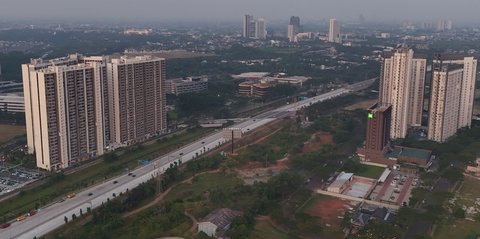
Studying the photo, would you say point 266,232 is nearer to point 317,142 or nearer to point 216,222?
point 216,222

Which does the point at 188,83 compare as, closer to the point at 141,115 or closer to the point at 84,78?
the point at 141,115

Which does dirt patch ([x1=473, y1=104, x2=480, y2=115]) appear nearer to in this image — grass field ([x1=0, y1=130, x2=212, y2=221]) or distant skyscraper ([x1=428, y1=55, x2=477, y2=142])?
distant skyscraper ([x1=428, y1=55, x2=477, y2=142])

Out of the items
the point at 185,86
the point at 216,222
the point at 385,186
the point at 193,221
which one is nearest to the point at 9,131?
the point at 185,86

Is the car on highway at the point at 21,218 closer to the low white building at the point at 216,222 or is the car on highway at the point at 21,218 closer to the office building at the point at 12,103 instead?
the low white building at the point at 216,222

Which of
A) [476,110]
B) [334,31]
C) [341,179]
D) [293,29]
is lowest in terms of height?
[341,179]

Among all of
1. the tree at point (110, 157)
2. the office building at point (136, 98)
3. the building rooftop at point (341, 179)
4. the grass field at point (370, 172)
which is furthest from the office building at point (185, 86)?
the building rooftop at point (341, 179)

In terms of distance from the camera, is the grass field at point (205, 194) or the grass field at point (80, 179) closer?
the grass field at point (205, 194)
